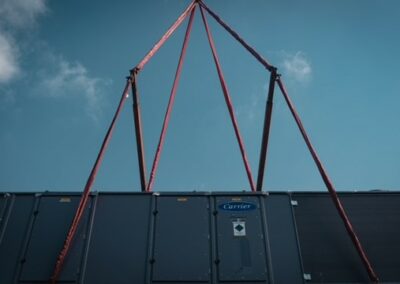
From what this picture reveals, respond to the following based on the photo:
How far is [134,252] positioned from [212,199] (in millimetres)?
1919

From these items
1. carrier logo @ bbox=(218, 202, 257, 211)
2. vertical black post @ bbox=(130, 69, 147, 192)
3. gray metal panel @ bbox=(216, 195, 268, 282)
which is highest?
vertical black post @ bbox=(130, 69, 147, 192)

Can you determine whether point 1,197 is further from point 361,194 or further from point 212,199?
point 361,194

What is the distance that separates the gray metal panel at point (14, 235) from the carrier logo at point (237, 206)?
4067mm

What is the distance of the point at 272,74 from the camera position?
10891 millimetres

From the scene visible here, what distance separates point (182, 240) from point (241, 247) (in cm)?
119

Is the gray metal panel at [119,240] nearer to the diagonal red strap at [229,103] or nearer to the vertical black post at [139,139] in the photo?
the vertical black post at [139,139]

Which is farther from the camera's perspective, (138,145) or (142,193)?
(138,145)

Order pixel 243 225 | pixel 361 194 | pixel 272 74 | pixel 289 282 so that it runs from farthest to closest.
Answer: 1. pixel 272 74
2. pixel 361 194
3. pixel 243 225
4. pixel 289 282

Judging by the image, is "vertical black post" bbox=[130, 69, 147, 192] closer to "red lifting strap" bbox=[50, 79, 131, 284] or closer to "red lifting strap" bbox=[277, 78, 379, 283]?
"red lifting strap" bbox=[50, 79, 131, 284]

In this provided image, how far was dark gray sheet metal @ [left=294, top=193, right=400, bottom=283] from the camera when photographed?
Result: 22.3ft

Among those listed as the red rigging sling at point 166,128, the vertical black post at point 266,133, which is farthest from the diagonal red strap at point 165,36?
the vertical black post at point 266,133

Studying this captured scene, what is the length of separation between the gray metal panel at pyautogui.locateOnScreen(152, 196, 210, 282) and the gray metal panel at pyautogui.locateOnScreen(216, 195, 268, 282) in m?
0.28

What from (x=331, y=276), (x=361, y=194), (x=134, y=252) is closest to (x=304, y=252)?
(x=331, y=276)

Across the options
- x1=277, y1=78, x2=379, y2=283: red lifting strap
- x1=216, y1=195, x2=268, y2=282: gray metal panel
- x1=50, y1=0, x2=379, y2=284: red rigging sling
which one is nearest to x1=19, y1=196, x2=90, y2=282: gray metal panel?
x1=50, y1=0, x2=379, y2=284: red rigging sling
